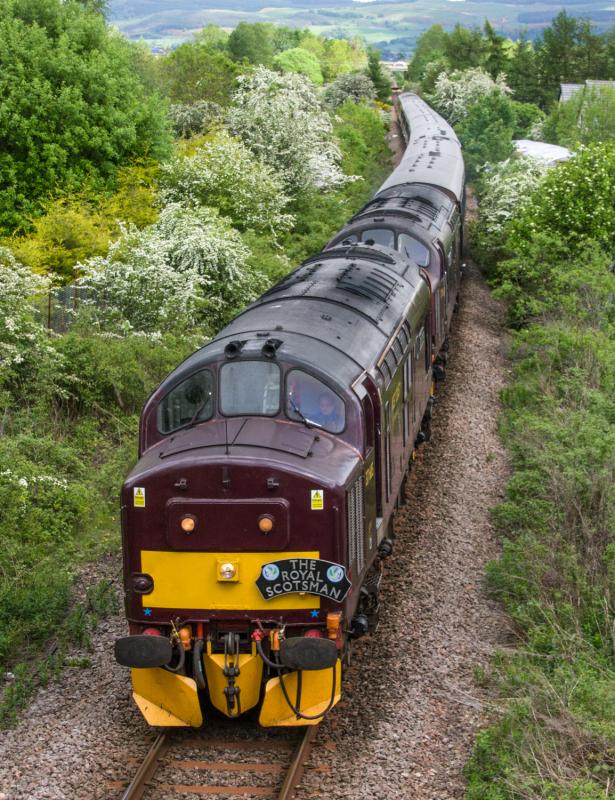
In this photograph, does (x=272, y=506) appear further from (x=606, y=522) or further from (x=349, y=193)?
(x=349, y=193)

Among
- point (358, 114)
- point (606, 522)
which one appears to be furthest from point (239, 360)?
point (358, 114)

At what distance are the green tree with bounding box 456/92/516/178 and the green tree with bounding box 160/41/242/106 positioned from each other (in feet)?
37.6

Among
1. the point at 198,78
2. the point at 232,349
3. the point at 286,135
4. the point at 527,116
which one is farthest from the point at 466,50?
the point at 232,349

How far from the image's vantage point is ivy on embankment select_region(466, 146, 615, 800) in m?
9.31

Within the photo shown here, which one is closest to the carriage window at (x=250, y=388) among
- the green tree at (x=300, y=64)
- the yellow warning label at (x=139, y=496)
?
the yellow warning label at (x=139, y=496)

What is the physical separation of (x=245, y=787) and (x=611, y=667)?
3996 millimetres

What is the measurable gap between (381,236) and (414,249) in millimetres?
649

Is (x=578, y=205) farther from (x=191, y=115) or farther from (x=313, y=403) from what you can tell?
(x=191, y=115)

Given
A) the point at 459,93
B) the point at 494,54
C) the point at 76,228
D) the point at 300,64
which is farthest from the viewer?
the point at 300,64

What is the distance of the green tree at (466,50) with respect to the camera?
3814 inches

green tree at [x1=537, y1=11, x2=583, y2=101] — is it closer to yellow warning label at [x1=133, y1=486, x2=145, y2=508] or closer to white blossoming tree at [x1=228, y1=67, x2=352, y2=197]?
white blossoming tree at [x1=228, y1=67, x2=352, y2=197]

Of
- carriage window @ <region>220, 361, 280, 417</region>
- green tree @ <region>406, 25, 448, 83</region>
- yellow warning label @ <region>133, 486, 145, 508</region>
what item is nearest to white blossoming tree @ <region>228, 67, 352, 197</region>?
carriage window @ <region>220, 361, 280, 417</region>

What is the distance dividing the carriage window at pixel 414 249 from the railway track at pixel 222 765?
33.8 feet

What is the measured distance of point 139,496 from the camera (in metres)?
9.80
